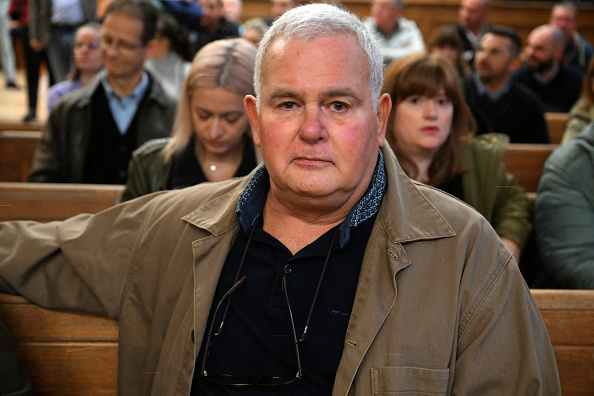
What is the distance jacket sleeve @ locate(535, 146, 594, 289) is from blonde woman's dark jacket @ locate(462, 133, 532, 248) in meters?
0.13

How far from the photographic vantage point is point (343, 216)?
158 cm

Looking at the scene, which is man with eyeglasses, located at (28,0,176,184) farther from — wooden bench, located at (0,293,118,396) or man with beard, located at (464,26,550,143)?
man with beard, located at (464,26,550,143)

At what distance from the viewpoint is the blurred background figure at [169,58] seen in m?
4.77

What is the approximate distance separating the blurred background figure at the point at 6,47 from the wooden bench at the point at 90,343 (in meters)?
6.97

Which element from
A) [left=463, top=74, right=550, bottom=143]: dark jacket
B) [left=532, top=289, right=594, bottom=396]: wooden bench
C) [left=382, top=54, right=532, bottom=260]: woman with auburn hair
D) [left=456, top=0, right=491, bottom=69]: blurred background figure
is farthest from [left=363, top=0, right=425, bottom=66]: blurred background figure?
[left=532, top=289, right=594, bottom=396]: wooden bench

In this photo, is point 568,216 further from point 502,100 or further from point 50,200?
point 502,100

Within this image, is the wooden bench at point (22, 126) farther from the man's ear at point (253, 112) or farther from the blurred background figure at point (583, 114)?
the blurred background figure at point (583, 114)

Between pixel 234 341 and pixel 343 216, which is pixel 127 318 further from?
pixel 343 216

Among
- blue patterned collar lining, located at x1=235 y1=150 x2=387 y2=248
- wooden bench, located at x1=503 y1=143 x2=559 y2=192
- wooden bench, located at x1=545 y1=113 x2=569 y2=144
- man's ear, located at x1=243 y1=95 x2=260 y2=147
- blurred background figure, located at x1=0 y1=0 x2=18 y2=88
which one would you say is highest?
man's ear, located at x1=243 y1=95 x2=260 y2=147

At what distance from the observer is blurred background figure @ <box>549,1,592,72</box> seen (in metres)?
7.32

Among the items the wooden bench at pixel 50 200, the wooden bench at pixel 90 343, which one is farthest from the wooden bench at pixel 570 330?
the wooden bench at pixel 50 200

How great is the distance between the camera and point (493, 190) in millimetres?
2588

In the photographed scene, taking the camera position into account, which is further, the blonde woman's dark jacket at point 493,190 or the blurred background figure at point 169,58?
the blurred background figure at point 169,58

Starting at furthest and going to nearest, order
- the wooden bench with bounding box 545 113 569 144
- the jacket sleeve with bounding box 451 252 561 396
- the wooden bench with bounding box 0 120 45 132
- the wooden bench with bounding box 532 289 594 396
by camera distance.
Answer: the wooden bench with bounding box 545 113 569 144 → the wooden bench with bounding box 0 120 45 132 → the wooden bench with bounding box 532 289 594 396 → the jacket sleeve with bounding box 451 252 561 396
